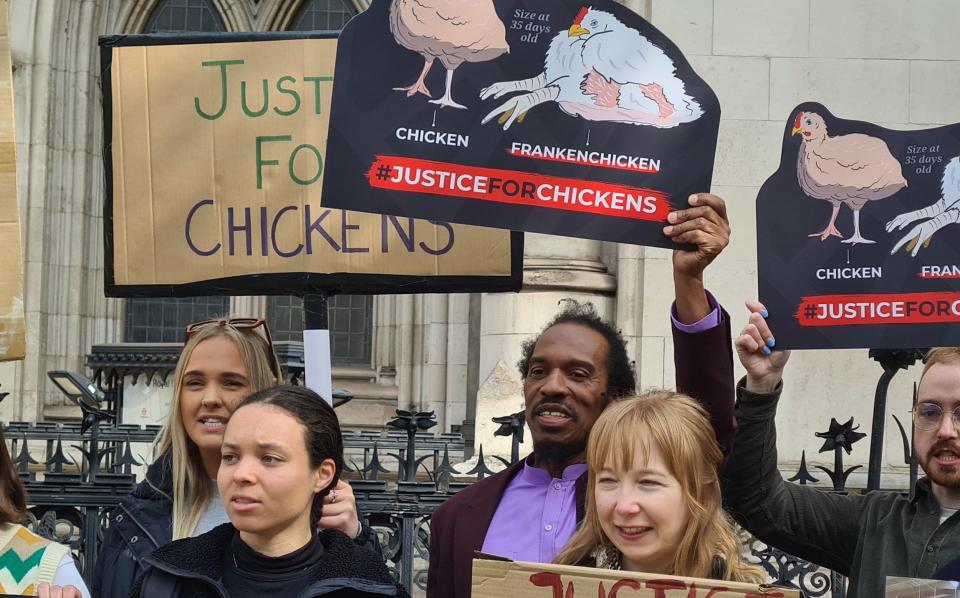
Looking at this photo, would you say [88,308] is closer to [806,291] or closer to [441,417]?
[441,417]

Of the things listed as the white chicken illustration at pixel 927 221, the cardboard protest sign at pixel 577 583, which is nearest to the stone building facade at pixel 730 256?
the white chicken illustration at pixel 927 221

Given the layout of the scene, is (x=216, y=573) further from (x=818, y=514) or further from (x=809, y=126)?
(x=809, y=126)

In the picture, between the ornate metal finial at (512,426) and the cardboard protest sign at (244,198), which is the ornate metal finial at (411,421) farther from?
the cardboard protest sign at (244,198)

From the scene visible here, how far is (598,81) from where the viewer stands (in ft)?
11.7

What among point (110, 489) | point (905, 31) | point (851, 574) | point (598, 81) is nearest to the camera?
point (851, 574)

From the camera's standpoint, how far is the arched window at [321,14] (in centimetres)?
1553

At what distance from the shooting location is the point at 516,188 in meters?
3.55

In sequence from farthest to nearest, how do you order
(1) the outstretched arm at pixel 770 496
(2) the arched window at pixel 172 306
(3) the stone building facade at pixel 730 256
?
(2) the arched window at pixel 172 306
(3) the stone building facade at pixel 730 256
(1) the outstretched arm at pixel 770 496

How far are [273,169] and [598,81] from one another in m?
1.36

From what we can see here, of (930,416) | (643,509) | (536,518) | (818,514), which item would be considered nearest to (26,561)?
(536,518)

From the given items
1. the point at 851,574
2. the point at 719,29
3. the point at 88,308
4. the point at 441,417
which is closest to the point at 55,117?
the point at 88,308

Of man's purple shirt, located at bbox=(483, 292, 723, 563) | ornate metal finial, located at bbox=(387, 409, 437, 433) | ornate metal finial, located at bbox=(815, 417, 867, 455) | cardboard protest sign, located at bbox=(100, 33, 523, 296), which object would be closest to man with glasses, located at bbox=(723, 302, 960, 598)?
man's purple shirt, located at bbox=(483, 292, 723, 563)

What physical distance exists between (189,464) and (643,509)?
1339 mm

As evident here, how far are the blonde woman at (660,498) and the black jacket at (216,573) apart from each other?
545 millimetres
